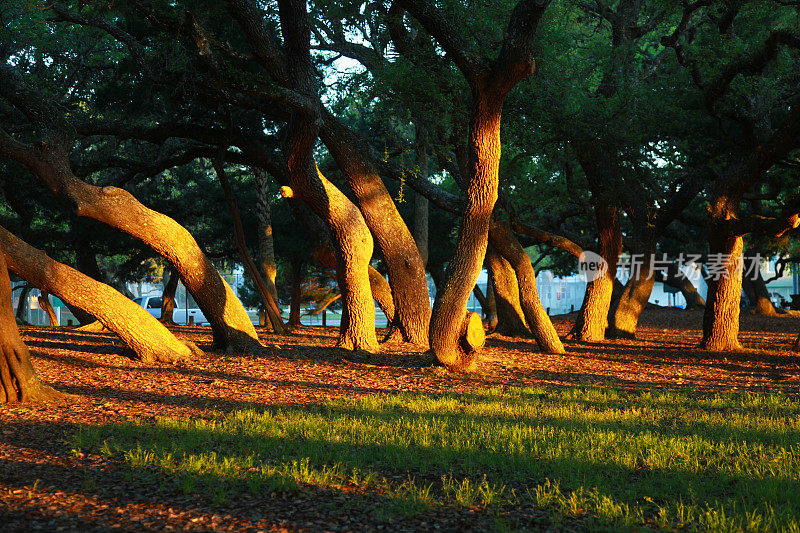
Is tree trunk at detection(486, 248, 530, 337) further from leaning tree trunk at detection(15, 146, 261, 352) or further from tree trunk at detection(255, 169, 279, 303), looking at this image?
tree trunk at detection(255, 169, 279, 303)

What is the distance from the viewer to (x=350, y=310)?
538 inches

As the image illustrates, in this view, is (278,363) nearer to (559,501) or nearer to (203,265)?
(203,265)

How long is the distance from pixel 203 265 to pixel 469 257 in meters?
4.83

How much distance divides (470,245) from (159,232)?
205 inches

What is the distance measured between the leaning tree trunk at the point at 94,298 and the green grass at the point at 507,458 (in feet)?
15.1

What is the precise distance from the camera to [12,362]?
7.45m

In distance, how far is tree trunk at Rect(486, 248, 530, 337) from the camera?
683 inches

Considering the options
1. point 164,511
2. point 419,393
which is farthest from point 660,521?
point 419,393

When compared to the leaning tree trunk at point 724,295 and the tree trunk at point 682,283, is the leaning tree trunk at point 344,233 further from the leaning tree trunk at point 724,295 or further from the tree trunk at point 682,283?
the tree trunk at point 682,283

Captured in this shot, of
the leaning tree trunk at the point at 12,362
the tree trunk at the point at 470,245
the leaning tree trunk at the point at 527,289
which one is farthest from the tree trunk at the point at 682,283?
the leaning tree trunk at the point at 12,362

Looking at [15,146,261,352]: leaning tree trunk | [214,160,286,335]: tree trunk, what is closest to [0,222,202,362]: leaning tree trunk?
[15,146,261,352]: leaning tree trunk

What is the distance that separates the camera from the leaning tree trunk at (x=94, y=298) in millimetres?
10633

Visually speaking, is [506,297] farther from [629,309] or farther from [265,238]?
[265,238]

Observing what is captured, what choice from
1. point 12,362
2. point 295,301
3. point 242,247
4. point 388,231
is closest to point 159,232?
point 242,247
